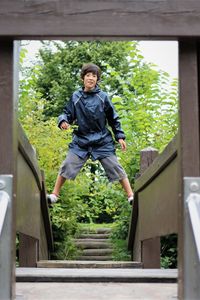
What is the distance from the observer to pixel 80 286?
284 cm

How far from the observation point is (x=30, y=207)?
414 cm

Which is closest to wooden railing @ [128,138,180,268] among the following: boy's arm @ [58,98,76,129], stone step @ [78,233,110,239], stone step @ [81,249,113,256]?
boy's arm @ [58,98,76,129]

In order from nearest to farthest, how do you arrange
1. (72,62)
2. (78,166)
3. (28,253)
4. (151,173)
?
(151,173)
(78,166)
(28,253)
(72,62)

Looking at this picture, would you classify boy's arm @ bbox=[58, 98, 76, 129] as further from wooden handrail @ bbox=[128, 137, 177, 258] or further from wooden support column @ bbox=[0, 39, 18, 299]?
wooden support column @ bbox=[0, 39, 18, 299]

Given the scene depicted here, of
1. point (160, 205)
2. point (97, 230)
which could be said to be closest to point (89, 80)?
point (160, 205)

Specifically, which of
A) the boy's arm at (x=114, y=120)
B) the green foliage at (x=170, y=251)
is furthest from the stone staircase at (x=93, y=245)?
the boy's arm at (x=114, y=120)

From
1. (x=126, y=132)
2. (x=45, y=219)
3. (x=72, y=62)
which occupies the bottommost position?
(x=45, y=219)

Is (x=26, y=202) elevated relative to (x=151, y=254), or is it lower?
elevated

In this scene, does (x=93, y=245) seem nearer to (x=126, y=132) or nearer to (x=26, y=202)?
(x=126, y=132)

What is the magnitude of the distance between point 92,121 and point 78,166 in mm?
426

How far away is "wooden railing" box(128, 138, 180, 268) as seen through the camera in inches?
131

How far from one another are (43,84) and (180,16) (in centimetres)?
2038

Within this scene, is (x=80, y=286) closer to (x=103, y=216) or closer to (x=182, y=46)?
(x=182, y=46)

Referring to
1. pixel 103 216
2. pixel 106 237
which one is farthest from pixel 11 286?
pixel 103 216
